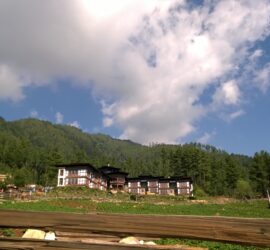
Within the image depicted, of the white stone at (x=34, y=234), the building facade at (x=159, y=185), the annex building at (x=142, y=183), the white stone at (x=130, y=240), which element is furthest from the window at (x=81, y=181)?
the white stone at (x=130, y=240)

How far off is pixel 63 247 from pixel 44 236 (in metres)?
0.41

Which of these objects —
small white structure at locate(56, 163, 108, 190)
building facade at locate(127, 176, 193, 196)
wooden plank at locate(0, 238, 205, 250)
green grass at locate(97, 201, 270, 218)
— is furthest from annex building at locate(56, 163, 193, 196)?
wooden plank at locate(0, 238, 205, 250)

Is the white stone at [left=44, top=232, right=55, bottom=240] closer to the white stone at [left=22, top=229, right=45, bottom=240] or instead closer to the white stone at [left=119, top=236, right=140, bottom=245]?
the white stone at [left=22, top=229, right=45, bottom=240]

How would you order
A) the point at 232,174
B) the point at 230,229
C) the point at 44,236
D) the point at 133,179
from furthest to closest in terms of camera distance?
1. the point at 232,174
2. the point at 133,179
3. the point at 44,236
4. the point at 230,229

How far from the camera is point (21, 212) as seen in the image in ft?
14.0

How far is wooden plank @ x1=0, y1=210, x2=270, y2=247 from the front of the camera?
3787 millimetres

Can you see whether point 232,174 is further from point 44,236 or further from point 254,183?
point 44,236

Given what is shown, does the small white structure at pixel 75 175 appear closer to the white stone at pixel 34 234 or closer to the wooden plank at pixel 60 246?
the white stone at pixel 34 234

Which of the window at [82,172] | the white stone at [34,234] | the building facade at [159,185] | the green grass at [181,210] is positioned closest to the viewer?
the white stone at [34,234]

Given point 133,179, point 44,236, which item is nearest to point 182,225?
point 44,236

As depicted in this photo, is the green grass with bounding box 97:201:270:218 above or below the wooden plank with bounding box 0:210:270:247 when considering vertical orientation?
above

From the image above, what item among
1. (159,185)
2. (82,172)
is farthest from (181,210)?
(159,185)

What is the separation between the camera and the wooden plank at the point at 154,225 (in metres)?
3.79

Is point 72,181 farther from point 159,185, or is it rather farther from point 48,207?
point 48,207
